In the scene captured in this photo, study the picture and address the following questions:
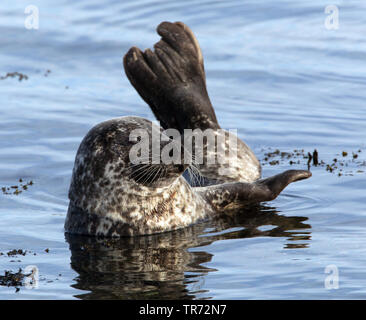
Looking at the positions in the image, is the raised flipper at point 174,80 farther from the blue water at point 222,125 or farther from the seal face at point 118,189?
the seal face at point 118,189

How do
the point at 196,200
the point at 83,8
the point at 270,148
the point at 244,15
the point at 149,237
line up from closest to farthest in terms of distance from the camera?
the point at 149,237, the point at 196,200, the point at 270,148, the point at 244,15, the point at 83,8

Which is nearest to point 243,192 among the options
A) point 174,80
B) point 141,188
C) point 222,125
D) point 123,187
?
point 141,188

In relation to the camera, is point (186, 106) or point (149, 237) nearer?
point (149, 237)

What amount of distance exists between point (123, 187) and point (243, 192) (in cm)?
149

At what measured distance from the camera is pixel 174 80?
391 inches

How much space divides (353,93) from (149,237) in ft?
19.9

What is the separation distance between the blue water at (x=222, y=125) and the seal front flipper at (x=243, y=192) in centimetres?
16

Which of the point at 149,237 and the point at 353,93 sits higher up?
the point at 353,93

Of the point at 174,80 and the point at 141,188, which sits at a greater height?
the point at 174,80

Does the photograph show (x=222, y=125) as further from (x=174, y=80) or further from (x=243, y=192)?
(x=243, y=192)

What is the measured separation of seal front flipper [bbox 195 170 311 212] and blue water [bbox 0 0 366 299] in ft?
0.51

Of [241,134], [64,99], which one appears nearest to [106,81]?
[64,99]

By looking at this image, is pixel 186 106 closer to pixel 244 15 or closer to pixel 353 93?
pixel 353 93
